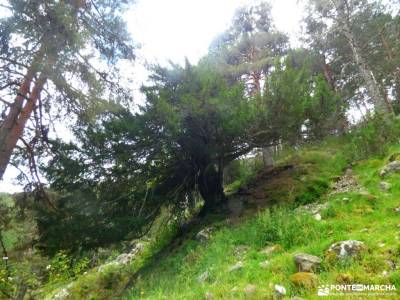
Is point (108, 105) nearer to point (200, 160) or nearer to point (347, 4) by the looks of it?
point (200, 160)

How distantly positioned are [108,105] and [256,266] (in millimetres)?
5467

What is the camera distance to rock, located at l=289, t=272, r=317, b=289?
11.4 feet

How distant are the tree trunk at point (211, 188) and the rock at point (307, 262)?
5516 millimetres

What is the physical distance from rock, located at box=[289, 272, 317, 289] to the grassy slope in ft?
0.22

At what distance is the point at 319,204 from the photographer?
23.1ft

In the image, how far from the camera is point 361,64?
12.3 m

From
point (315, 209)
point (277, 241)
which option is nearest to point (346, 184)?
point (315, 209)

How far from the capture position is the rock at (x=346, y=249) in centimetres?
396

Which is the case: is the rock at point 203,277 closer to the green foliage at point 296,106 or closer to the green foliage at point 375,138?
the green foliage at point 296,106

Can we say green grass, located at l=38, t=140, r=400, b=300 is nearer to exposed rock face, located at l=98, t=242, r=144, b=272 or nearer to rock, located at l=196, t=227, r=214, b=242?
rock, located at l=196, t=227, r=214, b=242

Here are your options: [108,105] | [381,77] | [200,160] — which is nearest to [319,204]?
[200,160]

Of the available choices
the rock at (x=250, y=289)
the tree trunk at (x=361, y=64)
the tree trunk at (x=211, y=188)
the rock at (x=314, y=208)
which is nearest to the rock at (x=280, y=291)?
the rock at (x=250, y=289)

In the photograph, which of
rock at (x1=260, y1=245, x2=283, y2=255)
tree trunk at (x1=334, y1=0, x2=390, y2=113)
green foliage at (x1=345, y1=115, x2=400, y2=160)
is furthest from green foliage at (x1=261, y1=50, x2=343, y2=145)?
tree trunk at (x1=334, y1=0, x2=390, y2=113)

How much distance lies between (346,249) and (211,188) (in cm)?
592
